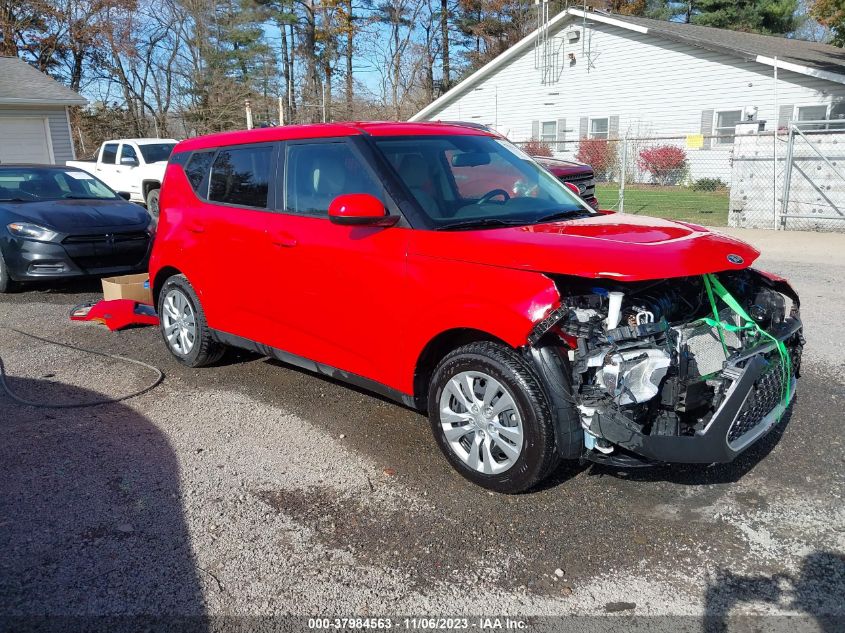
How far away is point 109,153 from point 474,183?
52.1 ft

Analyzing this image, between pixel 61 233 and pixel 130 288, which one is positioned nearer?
pixel 130 288

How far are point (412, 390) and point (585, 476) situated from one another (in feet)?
3.50

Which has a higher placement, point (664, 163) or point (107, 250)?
point (664, 163)

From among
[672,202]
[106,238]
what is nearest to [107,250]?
[106,238]

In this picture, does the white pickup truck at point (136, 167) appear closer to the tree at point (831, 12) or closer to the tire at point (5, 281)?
the tire at point (5, 281)

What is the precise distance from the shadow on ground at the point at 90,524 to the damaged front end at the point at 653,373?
1.89 meters

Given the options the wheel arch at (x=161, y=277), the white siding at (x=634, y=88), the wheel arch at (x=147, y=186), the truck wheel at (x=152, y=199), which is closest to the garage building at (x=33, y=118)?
the wheel arch at (x=147, y=186)

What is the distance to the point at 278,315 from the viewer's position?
15.4 ft

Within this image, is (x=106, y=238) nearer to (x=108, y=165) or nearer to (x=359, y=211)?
(x=359, y=211)

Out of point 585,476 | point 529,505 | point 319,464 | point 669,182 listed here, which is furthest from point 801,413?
point 669,182

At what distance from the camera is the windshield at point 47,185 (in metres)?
9.09

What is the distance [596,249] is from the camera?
3.25m

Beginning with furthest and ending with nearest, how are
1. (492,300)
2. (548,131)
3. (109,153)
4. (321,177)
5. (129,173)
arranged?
(548,131)
(109,153)
(129,173)
(321,177)
(492,300)

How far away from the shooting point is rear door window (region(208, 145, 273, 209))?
4.82 meters
